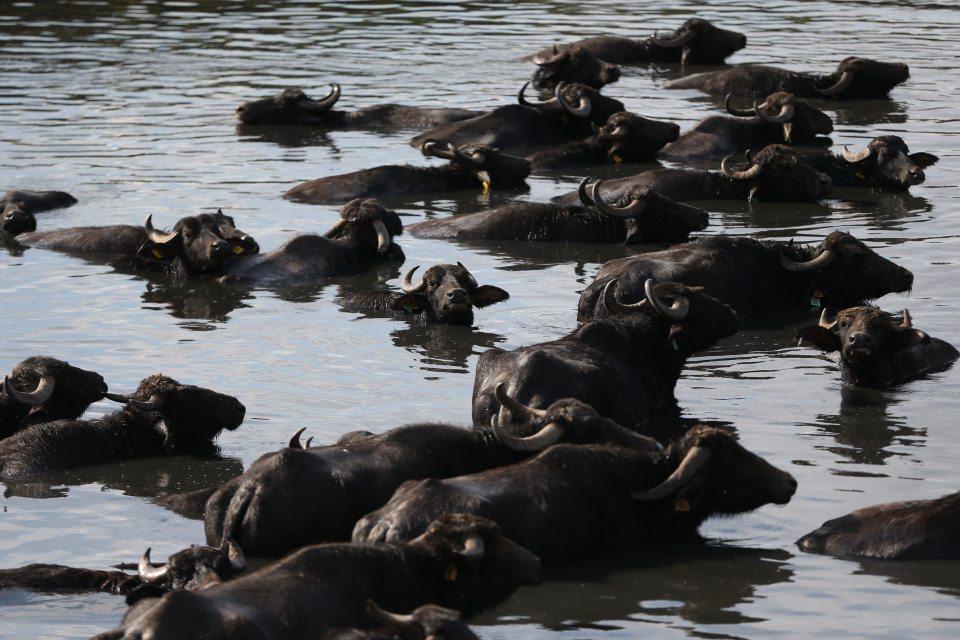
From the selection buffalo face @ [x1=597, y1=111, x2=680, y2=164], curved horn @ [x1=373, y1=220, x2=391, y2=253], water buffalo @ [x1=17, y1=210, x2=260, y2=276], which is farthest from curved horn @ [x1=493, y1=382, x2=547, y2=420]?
buffalo face @ [x1=597, y1=111, x2=680, y2=164]

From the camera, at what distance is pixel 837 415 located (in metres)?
11.5

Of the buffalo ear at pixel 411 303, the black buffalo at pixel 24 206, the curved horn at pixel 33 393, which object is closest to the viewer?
the curved horn at pixel 33 393

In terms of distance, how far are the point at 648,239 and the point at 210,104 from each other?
35.1ft

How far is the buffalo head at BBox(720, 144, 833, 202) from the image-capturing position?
1814 centimetres

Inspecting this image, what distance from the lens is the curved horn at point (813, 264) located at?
13969 millimetres

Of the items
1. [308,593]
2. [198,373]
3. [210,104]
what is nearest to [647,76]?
[210,104]

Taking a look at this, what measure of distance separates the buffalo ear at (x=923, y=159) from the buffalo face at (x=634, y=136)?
2.93 metres

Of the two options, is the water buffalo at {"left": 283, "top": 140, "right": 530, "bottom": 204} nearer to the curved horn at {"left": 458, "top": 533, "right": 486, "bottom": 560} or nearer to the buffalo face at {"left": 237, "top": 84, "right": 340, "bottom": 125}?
the buffalo face at {"left": 237, "top": 84, "right": 340, "bottom": 125}

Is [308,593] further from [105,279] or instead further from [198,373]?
[105,279]

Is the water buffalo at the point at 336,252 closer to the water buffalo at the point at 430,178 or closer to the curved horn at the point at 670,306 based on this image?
the water buffalo at the point at 430,178

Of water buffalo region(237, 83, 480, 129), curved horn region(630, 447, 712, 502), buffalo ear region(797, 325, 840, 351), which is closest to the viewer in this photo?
curved horn region(630, 447, 712, 502)

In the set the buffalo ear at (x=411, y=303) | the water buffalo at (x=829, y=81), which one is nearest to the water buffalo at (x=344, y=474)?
the buffalo ear at (x=411, y=303)

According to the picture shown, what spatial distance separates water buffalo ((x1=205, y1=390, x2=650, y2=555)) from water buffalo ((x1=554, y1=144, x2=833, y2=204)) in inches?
331

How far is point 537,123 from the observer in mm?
21719
